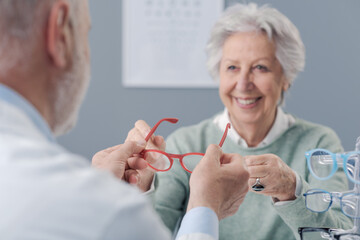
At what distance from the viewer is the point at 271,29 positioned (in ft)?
5.36

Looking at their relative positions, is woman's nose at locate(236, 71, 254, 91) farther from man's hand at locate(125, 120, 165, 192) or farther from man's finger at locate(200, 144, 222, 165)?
man's finger at locate(200, 144, 222, 165)

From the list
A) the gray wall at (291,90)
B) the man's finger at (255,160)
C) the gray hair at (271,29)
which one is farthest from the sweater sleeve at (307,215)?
the gray wall at (291,90)

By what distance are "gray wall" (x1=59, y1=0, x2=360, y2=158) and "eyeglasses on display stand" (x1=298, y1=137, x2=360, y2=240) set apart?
1402 millimetres

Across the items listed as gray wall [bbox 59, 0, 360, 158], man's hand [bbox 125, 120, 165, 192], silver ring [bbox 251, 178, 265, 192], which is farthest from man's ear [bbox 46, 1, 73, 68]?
gray wall [bbox 59, 0, 360, 158]

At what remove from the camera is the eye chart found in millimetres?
2408

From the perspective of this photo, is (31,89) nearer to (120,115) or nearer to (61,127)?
(61,127)

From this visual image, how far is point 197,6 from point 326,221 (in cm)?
148

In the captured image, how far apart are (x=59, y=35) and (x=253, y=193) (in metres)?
1.12

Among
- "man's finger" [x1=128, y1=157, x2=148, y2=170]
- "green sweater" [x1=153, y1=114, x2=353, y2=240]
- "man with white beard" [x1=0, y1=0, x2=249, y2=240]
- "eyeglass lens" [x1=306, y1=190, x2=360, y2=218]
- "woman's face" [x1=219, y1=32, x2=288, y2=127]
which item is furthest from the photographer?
"woman's face" [x1=219, y1=32, x2=288, y2=127]

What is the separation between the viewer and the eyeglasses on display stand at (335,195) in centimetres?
87

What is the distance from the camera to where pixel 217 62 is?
5.77ft

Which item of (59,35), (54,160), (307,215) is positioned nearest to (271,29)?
(307,215)

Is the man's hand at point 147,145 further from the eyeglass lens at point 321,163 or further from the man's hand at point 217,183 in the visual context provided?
the eyeglass lens at point 321,163

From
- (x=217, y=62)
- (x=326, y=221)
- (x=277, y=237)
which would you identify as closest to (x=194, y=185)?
(x=326, y=221)
